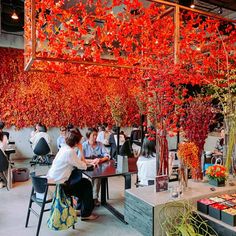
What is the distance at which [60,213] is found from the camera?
313 cm

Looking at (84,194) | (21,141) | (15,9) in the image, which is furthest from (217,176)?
(21,141)

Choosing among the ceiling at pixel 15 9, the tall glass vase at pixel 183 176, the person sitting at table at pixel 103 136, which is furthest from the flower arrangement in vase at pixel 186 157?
the person sitting at table at pixel 103 136

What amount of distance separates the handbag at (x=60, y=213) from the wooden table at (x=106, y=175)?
1.60ft

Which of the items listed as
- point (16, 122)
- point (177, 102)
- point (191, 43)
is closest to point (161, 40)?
point (191, 43)

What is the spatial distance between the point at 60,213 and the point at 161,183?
157 cm

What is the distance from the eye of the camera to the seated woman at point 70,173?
3.41 metres

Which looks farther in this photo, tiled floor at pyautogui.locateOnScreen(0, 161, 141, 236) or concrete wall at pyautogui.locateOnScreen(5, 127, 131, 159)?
concrete wall at pyautogui.locateOnScreen(5, 127, 131, 159)

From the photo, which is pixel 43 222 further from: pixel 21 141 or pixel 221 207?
pixel 21 141

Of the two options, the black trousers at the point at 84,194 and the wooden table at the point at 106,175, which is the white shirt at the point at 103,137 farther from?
the black trousers at the point at 84,194

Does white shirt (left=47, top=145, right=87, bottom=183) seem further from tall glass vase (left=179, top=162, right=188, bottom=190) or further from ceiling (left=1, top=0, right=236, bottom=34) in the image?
ceiling (left=1, top=0, right=236, bottom=34)

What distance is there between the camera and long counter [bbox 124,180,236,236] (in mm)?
1876

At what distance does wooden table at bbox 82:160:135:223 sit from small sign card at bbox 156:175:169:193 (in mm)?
1439

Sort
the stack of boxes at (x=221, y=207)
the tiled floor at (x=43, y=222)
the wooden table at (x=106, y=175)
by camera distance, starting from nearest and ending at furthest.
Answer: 1. the stack of boxes at (x=221, y=207)
2. the tiled floor at (x=43, y=222)
3. the wooden table at (x=106, y=175)

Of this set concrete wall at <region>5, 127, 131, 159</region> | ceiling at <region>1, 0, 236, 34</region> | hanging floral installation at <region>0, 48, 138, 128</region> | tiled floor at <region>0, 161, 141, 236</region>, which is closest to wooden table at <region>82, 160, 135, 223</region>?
tiled floor at <region>0, 161, 141, 236</region>
